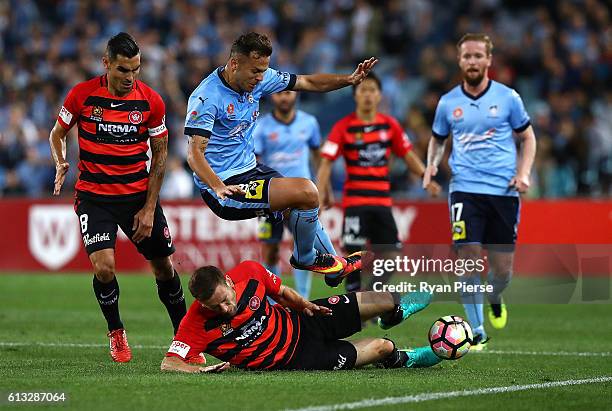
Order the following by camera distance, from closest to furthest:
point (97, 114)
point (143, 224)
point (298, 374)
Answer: point (298, 374) < point (97, 114) < point (143, 224)

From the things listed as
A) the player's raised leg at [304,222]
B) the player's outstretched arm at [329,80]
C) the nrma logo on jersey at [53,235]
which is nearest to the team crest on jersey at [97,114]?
the player's raised leg at [304,222]

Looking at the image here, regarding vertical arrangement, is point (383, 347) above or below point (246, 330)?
below

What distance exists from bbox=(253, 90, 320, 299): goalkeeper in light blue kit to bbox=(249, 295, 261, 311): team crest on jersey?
18.5ft

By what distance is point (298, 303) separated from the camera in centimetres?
901

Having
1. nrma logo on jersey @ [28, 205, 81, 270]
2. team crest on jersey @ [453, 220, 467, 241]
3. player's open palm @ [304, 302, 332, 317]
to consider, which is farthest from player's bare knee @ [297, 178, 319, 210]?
nrma logo on jersey @ [28, 205, 81, 270]

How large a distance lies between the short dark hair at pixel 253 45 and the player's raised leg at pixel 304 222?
1103 millimetres

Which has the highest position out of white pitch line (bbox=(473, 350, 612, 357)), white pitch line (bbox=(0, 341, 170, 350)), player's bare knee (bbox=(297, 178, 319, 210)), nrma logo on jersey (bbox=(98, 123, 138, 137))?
nrma logo on jersey (bbox=(98, 123, 138, 137))

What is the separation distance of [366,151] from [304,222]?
4.09 metres

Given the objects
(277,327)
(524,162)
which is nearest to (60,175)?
(277,327)

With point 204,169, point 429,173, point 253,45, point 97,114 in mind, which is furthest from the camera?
point 429,173

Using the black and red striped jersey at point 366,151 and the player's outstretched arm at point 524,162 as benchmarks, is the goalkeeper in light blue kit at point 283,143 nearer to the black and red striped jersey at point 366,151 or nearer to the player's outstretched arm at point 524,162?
the black and red striped jersey at point 366,151

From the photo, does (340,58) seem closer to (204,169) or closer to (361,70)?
(361,70)

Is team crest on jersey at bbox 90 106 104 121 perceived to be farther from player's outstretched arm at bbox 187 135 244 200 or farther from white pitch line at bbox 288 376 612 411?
white pitch line at bbox 288 376 612 411

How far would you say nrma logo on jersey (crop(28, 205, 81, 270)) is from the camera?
20.4 meters
